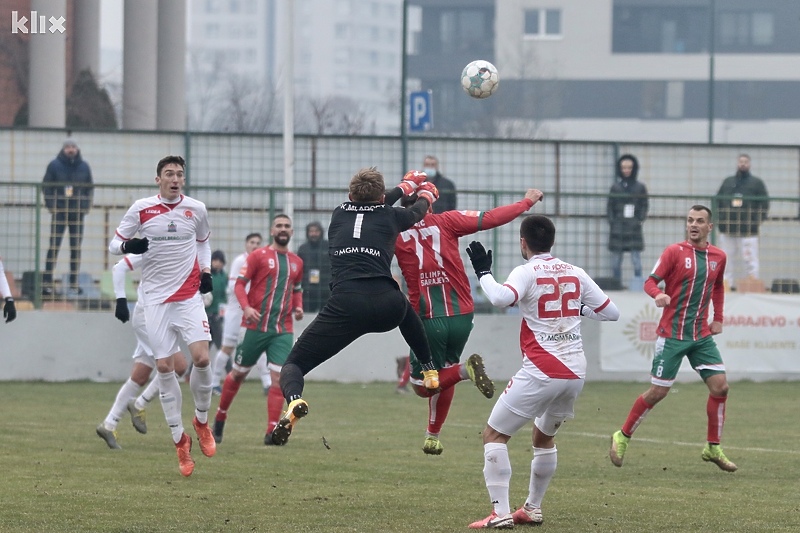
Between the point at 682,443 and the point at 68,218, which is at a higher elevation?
the point at 68,218

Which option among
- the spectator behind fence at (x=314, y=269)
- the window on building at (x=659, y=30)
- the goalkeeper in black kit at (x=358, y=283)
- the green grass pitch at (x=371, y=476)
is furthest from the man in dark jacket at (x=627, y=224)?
the window on building at (x=659, y=30)

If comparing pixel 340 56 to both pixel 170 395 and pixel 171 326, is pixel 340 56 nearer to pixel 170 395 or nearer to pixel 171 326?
pixel 171 326

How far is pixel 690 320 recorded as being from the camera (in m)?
12.2

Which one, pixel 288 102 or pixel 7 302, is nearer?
pixel 7 302

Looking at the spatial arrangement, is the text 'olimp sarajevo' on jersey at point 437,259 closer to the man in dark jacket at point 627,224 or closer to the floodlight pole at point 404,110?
the man in dark jacket at point 627,224

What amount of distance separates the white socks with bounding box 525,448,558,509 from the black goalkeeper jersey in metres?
1.76

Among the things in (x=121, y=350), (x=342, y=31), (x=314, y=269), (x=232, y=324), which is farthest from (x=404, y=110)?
(x=342, y=31)

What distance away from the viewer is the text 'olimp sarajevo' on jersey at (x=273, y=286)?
563 inches

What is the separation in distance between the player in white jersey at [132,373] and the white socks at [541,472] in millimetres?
3728

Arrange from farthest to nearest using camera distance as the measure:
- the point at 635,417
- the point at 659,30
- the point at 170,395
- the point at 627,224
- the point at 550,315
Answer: the point at 659,30
the point at 627,224
the point at 635,417
the point at 170,395
the point at 550,315

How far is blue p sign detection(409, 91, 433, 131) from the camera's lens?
26859 mm

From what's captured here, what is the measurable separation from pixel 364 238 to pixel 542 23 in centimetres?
4304

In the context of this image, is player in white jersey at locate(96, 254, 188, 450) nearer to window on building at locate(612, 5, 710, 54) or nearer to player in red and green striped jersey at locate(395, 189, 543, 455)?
player in red and green striped jersey at locate(395, 189, 543, 455)

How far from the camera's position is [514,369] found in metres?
21.3
